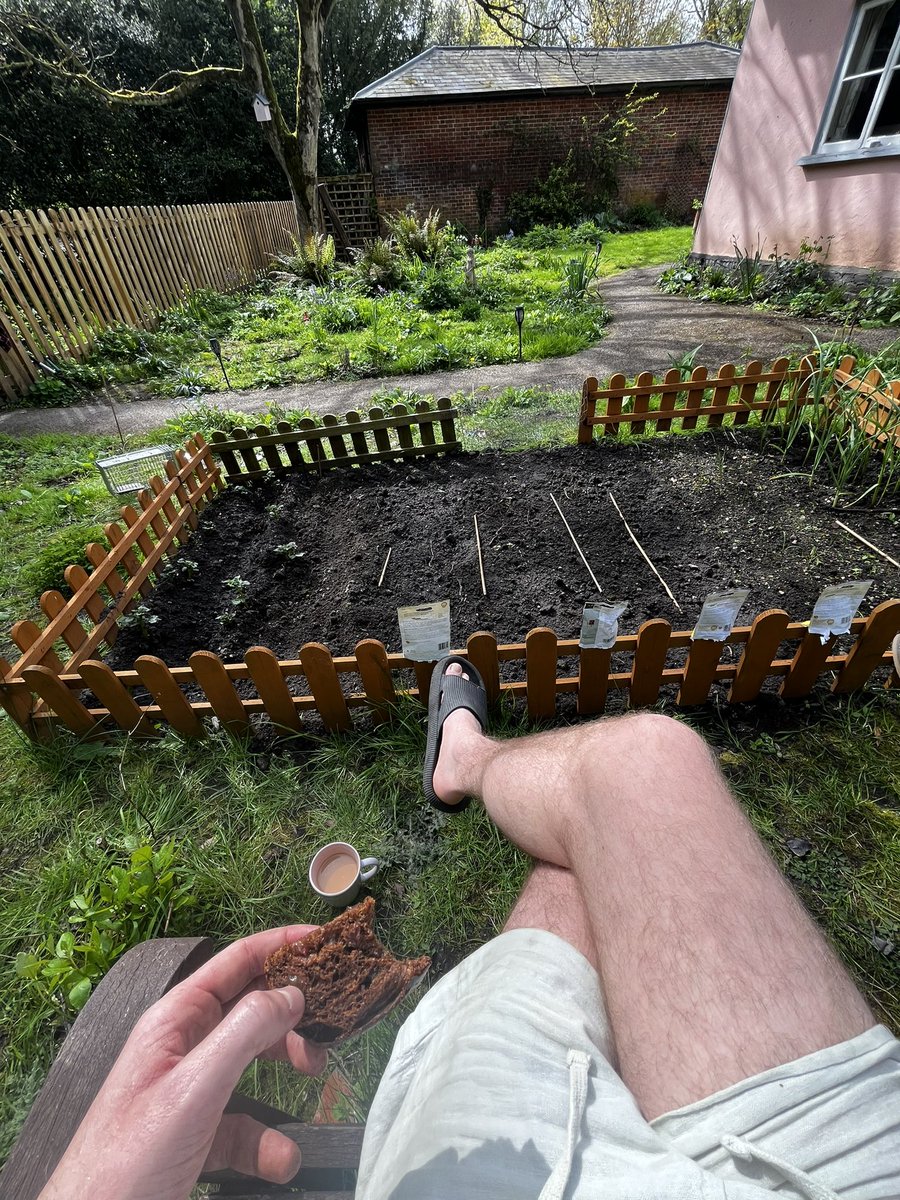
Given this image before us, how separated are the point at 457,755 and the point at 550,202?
652 inches

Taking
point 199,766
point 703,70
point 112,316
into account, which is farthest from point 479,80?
point 199,766

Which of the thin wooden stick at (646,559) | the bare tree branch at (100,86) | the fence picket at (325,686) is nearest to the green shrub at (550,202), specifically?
the bare tree branch at (100,86)

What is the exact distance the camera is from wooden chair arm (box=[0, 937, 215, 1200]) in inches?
32.5

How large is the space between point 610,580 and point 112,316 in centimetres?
793

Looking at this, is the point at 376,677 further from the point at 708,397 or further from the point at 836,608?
the point at 708,397

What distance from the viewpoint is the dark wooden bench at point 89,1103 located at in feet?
2.74

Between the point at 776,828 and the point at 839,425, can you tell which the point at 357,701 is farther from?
the point at 839,425

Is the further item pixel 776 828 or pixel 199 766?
pixel 199 766

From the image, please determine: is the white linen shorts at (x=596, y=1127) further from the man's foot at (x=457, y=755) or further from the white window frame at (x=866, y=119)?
the white window frame at (x=866, y=119)

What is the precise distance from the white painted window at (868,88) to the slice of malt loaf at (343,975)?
26.0 feet

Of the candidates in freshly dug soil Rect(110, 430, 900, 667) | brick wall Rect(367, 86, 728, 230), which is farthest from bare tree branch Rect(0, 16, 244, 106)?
freshly dug soil Rect(110, 430, 900, 667)

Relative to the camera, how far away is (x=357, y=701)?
6.82 feet

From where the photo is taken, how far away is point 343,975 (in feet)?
3.92

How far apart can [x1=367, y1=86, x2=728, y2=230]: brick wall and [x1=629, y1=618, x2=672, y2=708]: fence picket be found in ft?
51.7
